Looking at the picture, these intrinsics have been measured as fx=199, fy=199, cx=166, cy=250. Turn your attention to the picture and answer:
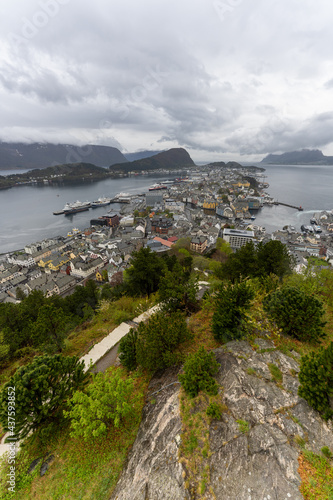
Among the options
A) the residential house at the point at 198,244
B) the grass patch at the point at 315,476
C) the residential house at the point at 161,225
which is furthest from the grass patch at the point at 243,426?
the residential house at the point at 161,225

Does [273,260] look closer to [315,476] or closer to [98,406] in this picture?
[315,476]

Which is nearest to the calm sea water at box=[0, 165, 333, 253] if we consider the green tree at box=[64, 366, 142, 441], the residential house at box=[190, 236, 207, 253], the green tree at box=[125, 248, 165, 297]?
the residential house at box=[190, 236, 207, 253]

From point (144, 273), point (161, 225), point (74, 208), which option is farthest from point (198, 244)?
point (74, 208)

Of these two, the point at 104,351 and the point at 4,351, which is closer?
the point at 104,351

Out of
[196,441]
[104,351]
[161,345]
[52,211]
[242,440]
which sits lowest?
[52,211]

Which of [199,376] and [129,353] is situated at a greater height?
[199,376]

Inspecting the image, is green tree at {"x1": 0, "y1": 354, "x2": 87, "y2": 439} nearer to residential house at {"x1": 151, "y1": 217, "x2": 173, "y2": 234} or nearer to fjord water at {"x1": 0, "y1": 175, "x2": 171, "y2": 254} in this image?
residential house at {"x1": 151, "y1": 217, "x2": 173, "y2": 234}
